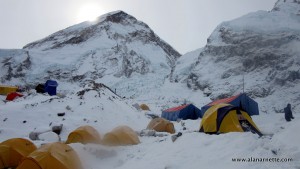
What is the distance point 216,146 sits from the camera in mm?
9047

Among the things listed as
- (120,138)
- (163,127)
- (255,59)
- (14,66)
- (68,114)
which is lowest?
(255,59)

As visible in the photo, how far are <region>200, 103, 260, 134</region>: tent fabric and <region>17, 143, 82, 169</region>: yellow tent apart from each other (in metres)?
5.23

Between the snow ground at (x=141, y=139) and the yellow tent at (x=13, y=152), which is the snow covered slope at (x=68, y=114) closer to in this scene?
the snow ground at (x=141, y=139)

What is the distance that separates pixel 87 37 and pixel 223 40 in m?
35.0

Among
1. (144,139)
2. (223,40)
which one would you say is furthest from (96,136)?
(223,40)

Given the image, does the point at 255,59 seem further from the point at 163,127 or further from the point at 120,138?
the point at 120,138

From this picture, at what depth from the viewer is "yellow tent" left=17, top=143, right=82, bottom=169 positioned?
31.7 feet

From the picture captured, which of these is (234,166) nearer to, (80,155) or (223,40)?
(80,155)

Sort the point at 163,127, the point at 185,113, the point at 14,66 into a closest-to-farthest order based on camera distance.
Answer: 1. the point at 163,127
2. the point at 185,113
3. the point at 14,66

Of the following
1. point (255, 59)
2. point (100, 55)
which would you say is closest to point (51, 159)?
point (255, 59)

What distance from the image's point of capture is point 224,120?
1261 centimetres

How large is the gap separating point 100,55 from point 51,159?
62.1 m

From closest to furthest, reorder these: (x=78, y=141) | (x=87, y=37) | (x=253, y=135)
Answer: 1. (x=253, y=135)
2. (x=78, y=141)
3. (x=87, y=37)

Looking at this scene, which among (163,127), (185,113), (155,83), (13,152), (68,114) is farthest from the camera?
(155,83)
